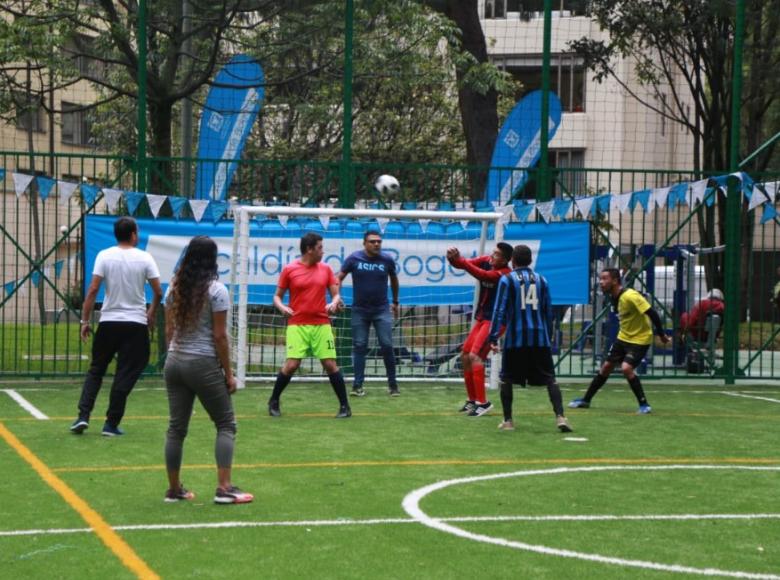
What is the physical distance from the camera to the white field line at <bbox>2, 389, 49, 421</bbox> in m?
13.3

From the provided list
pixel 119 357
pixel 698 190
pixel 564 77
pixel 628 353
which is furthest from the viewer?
pixel 564 77

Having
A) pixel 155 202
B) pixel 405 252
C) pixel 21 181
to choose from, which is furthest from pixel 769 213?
pixel 21 181

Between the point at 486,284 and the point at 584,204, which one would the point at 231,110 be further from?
the point at 486,284

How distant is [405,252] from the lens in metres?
17.2

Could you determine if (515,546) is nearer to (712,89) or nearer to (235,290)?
(235,290)

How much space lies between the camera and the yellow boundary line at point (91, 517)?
6.71m

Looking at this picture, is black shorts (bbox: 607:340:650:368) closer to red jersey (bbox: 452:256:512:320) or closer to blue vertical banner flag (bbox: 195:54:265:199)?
red jersey (bbox: 452:256:512:320)

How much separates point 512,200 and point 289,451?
7867 millimetres

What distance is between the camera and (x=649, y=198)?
57.0 feet

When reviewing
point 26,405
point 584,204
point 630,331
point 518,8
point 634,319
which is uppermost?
point 518,8

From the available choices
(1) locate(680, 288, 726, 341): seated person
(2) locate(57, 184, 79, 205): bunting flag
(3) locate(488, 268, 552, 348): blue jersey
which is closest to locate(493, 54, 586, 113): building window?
(1) locate(680, 288, 726, 341): seated person

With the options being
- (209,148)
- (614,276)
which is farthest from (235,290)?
(614,276)

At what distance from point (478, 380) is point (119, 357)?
3.90m

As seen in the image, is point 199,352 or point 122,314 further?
point 122,314
